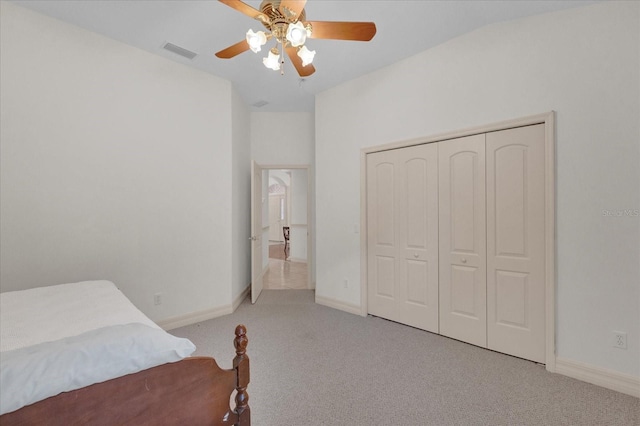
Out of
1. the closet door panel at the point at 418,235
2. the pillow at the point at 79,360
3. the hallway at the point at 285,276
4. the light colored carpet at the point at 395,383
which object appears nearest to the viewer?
the pillow at the point at 79,360

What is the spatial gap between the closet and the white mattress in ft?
8.58

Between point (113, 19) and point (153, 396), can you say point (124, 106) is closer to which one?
point (113, 19)

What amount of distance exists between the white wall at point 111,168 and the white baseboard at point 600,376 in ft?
11.2

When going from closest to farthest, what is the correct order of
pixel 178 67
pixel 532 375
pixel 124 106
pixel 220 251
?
pixel 532 375
pixel 124 106
pixel 178 67
pixel 220 251

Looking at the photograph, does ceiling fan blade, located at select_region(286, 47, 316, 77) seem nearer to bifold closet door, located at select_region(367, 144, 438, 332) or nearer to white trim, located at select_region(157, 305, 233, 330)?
bifold closet door, located at select_region(367, 144, 438, 332)

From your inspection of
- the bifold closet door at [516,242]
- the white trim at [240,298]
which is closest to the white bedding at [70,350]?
the white trim at [240,298]

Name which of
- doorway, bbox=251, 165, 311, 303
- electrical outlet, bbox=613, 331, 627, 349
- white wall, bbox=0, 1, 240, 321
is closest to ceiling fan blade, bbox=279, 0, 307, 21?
white wall, bbox=0, 1, 240, 321

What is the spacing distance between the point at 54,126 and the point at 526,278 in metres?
4.25

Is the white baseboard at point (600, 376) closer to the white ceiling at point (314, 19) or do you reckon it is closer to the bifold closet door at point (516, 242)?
the bifold closet door at point (516, 242)

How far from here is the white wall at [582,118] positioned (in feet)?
7.06

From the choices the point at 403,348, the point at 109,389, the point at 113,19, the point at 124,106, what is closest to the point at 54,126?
the point at 124,106

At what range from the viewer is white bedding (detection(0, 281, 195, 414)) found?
82 cm

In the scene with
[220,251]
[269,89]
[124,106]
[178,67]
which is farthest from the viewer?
[269,89]

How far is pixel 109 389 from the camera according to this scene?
94 cm
